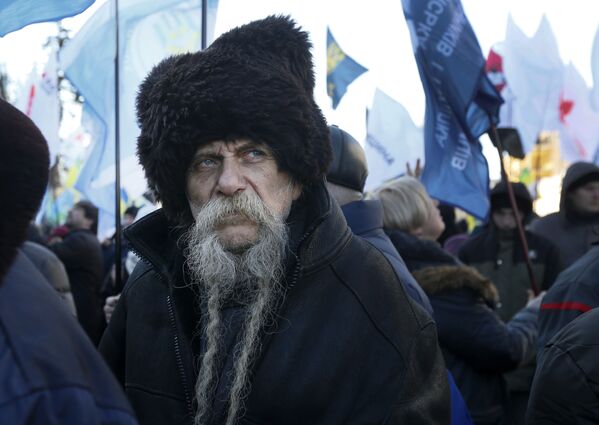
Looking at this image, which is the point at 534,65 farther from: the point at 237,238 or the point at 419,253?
the point at 237,238

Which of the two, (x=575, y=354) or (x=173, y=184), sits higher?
(x=173, y=184)

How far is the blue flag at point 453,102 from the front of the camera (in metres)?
5.29

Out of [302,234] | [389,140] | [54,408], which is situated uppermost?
[54,408]

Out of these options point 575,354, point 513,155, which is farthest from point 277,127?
point 513,155

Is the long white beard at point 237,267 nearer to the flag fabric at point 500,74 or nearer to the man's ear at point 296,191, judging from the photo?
the man's ear at point 296,191

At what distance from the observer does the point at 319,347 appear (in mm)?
2395

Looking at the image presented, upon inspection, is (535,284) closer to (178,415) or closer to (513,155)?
(513,155)

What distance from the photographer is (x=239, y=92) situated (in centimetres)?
258

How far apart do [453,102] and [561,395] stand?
10.7ft

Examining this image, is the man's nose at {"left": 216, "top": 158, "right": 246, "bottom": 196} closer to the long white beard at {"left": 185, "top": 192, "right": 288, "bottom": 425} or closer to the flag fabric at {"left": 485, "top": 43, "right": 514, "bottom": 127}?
the long white beard at {"left": 185, "top": 192, "right": 288, "bottom": 425}

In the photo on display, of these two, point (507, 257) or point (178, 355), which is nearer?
point (178, 355)

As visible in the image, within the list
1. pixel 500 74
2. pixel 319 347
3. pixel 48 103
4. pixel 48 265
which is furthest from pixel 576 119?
pixel 319 347

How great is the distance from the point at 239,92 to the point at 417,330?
854 mm

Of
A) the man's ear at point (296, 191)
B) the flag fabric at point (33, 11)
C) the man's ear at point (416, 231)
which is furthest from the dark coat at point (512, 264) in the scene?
the flag fabric at point (33, 11)
